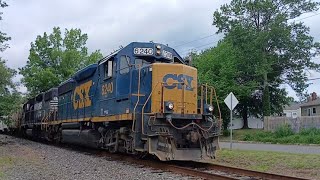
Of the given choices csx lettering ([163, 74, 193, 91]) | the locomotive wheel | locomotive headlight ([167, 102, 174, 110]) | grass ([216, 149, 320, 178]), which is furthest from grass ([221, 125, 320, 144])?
locomotive headlight ([167, 102, 174, 110])

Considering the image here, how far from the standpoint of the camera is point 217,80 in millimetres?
40344

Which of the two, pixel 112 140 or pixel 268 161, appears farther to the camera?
pixel 112 140

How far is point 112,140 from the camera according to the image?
46.5ft

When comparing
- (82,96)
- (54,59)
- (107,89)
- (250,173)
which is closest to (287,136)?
(82,96)

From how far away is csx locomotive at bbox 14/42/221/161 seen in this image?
11.7m

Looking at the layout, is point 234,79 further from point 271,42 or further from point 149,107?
point 149,107

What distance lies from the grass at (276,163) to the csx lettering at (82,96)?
19.7ft

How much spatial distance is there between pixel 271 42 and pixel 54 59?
89.1ft

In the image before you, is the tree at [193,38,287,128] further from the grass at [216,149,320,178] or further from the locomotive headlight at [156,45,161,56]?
the locomotive headlight at [156,45,161,56]

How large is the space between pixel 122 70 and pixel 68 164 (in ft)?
11.7

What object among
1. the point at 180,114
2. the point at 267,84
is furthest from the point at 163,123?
the point at 267,84

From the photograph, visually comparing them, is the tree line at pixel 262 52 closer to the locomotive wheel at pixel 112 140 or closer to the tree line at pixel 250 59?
the tree line at pixel 250 59

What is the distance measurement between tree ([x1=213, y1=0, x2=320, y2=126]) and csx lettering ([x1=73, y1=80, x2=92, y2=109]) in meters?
27.9

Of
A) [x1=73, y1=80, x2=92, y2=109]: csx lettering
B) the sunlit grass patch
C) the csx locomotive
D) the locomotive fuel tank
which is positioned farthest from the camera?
[x1=73, y1=80, x2=92, y2=109]: csx lettering
